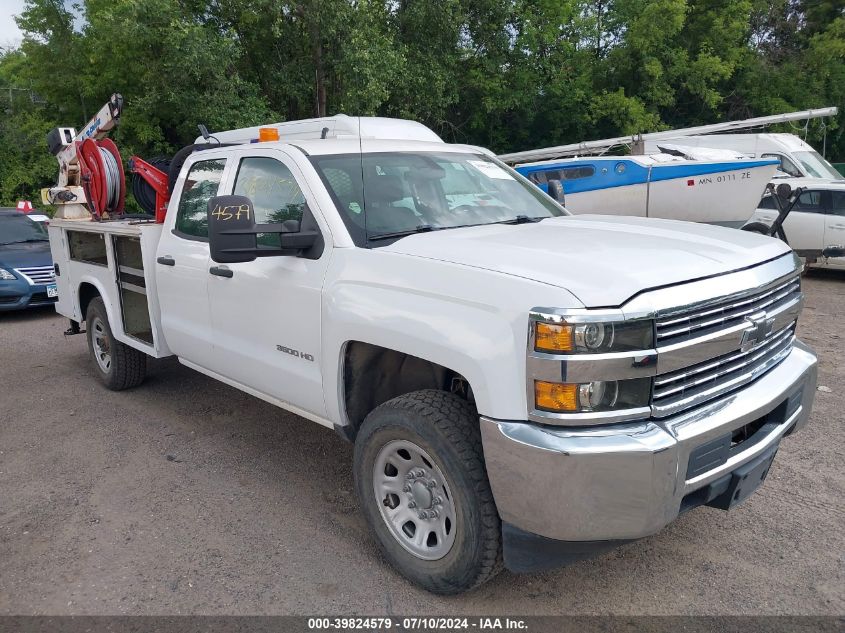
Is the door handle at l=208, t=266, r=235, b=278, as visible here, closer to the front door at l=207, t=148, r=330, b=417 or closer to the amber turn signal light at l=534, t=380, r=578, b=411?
the front door at l=207, t=148, r=330, b=417

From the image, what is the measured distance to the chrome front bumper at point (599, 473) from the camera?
2.42 m

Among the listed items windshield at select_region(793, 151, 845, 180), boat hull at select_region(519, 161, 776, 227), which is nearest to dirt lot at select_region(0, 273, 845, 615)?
boat hull at select_region(519, 161, 776, 227)

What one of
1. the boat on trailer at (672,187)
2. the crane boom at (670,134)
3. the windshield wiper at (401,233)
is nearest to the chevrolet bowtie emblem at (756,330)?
the windshield wiper at (401,233)

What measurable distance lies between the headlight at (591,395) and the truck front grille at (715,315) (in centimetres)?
19

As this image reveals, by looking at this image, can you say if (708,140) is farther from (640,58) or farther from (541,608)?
(541,608)

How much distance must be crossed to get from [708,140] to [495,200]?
1311cm

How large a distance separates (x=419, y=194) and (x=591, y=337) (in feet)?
5.52

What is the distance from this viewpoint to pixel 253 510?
389 cm

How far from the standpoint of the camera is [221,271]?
4078mm

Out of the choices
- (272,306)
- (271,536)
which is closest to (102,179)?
(272,306)

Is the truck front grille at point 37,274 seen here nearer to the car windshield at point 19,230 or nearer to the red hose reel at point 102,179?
the car windshield at point 19,230

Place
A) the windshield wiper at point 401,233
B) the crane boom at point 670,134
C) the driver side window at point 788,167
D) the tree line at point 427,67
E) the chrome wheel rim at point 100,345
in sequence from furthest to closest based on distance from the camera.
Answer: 1. the tree line at point 427,67
2. the crane boom at point 670,134
3. the driver side window at point 788,167
4. the chrome wheel rim at point 100,345
5. the windshield wiper at point 401,233

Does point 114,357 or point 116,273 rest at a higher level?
point 116,273

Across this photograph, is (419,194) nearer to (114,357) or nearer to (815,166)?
(114,357)
